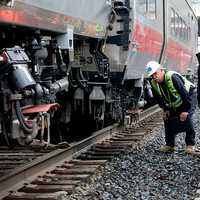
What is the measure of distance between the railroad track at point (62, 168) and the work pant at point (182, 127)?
731mm

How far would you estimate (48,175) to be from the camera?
6.88 metres

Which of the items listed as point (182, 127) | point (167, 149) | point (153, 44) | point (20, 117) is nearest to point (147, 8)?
point (153, 44)

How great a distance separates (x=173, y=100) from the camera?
8.66 m

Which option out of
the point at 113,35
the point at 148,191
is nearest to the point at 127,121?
the point at 113,35

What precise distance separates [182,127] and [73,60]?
2.04 m

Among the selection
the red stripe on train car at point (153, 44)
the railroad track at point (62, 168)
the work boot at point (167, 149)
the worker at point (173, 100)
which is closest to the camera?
the railroad track at point (62, 168)

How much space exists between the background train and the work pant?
1.47 metres

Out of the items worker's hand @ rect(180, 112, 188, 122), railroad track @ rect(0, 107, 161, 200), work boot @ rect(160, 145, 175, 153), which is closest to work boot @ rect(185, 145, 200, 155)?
work boot @ rect(160, 145, 175, 153)

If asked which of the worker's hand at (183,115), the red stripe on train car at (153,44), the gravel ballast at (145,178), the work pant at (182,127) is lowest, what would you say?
the gravel ballast at (145,178)

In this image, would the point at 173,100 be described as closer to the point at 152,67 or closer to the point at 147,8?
the point at 152,67

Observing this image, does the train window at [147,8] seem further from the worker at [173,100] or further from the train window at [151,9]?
the worker at [173,100]

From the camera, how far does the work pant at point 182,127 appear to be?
28.9 feet

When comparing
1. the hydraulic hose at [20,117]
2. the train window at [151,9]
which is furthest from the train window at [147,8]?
the hydraulic hose at [20,117]

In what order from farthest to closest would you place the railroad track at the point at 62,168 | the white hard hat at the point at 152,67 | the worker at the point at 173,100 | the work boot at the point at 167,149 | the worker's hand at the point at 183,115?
the work boot at the point at 167,149
the worker's hand at the point at 183,115
the worker at the point at 173,100
the white hard hat at the point at 152,67
the railroad track at the point at 62,168
